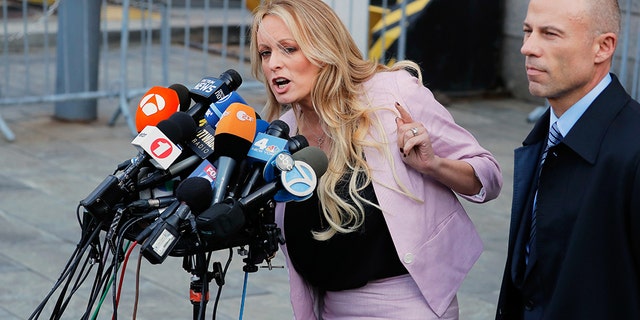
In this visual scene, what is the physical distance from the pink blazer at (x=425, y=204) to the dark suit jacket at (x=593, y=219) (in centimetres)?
52

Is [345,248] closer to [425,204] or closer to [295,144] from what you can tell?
[425,204]

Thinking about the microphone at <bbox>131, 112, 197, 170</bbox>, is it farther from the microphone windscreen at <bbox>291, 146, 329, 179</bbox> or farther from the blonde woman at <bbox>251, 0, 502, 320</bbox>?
the blonde woman at <bbox>251, 0, 502, 320</bbox>

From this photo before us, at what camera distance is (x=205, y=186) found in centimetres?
274

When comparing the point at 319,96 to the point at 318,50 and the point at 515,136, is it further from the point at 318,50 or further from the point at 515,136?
the point at 515,136

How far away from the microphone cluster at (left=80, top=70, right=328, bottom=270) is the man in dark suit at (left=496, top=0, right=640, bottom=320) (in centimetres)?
59

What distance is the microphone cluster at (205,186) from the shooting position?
2723mm

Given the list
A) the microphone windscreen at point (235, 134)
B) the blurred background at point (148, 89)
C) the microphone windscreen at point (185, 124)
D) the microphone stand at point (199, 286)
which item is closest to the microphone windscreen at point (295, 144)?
the microphone windscreen at point (235, 134)

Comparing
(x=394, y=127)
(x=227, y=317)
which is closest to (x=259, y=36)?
(x=394, y=127)

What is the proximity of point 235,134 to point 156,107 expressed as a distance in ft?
1.19

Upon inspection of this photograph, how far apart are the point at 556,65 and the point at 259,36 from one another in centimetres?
99

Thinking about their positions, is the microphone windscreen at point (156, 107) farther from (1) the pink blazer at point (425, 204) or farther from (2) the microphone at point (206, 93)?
(1) the pink blazer at point (425, 204)

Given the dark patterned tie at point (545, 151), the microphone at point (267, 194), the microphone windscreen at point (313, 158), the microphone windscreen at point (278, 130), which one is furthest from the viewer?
the microphone windscreen at point (278, 130)

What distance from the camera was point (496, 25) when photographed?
10.7 m

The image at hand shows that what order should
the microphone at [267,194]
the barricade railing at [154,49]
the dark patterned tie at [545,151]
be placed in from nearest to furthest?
the microphone at [267,194], the dark patterned tie at [545,151], the barricade railing at [154,49]
